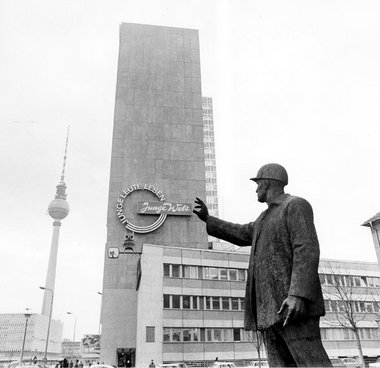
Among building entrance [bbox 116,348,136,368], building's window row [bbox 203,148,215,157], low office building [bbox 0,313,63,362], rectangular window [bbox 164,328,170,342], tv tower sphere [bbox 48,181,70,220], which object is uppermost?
tv tower sphere [bbox 48,181,70,220]

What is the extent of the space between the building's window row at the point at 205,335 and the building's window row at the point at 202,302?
220cm

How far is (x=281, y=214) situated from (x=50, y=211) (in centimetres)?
19490

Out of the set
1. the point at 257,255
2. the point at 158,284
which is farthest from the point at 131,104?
the point at 257,255

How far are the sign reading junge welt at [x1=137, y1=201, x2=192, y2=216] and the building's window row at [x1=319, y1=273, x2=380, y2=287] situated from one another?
759 inches

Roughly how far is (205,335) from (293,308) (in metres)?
41.1

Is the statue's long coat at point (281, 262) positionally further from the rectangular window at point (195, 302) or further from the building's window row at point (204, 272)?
the rectangular window at point (195, 302)

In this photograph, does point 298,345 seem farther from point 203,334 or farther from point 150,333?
point 203,334

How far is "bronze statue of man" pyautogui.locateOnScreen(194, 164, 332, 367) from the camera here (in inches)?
155

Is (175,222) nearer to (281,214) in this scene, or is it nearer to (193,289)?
(193,289)

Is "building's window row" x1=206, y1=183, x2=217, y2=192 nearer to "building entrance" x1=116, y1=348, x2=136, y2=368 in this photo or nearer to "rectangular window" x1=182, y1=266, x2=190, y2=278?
"rectangular window" x1=182, y1=266, x2=190, y2=278

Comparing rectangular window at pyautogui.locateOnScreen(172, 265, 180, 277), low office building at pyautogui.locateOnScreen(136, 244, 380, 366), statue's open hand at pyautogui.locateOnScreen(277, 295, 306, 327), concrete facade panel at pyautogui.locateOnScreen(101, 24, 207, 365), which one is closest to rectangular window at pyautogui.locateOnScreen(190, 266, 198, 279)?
low office building at pyautogui.locateOnScreen(136, 244, 380, 366)

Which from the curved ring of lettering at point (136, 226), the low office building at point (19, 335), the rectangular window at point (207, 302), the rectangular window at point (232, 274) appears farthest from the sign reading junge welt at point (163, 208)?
the low office building at point (19, 335)

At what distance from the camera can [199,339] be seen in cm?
4181

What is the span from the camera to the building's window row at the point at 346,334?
45250 millimetres
